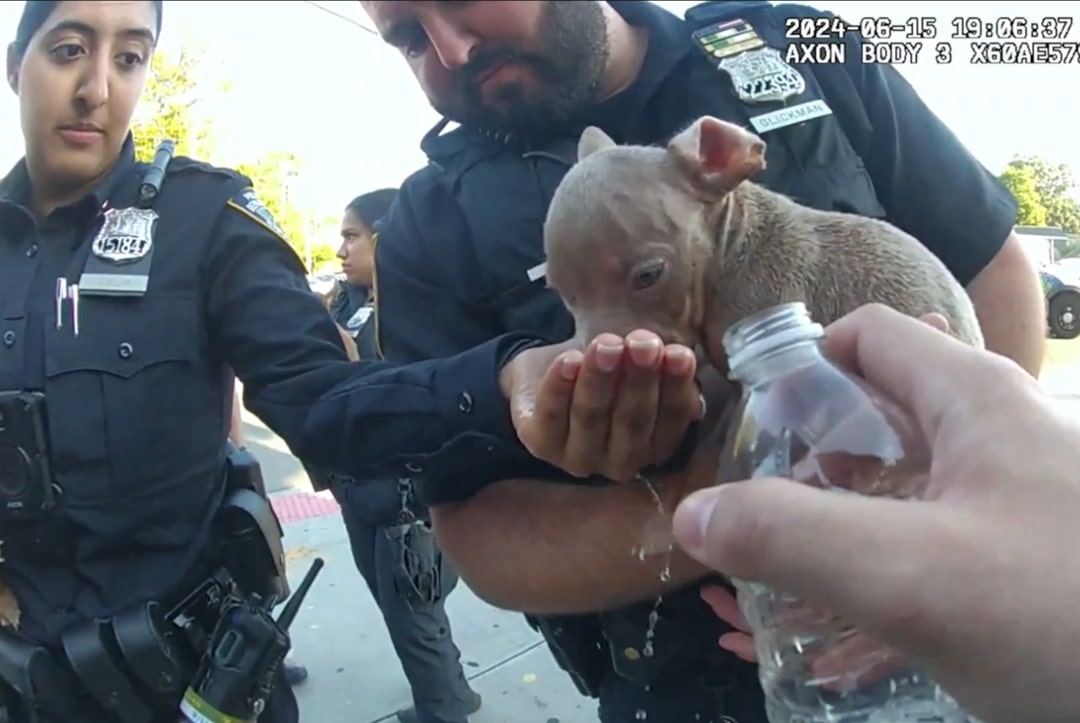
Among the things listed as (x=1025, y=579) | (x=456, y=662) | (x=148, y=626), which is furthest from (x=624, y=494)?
(x=456, y=662)

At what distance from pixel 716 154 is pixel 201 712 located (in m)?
0.59

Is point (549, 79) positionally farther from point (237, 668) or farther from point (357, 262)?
point (237, 668)

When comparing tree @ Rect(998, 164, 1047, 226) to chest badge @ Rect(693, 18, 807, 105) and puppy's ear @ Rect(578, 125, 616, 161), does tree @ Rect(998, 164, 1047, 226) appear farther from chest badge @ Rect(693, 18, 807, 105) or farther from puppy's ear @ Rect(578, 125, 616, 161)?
puppy's ear @ Rect(578, 125, 616, 161)

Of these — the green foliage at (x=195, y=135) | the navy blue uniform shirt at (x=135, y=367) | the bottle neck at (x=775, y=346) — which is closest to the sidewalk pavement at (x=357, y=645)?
the navy blue uniform shirt at (x=135, y=367)

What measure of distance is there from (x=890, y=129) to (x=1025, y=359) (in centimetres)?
18

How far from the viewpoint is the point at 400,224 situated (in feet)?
1.92

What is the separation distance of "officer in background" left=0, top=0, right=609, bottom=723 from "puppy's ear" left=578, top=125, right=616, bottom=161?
0.28 m

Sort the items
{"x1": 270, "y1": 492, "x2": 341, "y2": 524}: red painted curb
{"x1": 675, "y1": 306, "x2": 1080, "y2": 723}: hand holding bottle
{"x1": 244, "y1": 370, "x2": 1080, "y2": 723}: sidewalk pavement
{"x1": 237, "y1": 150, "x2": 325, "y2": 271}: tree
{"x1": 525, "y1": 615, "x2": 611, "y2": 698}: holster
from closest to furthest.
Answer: {"x1": 675, "y1": 306, "x2": 1080, "y2": 723}: hand holding bottle < {"x1": 525, "y1": 615, "x2": 611, "y2": 698}: holster < {"x1": 237, "y1": 150, "x2": 325, "y2": 271}: tree < {"x1": 244, "y1": 370, "x2": 1080, "y2": 723}: sidewalk pavement < {"x1": 270, "y1": 492, "x2": 341, "y2": 524}: red painted curb

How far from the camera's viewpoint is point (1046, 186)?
638 mm

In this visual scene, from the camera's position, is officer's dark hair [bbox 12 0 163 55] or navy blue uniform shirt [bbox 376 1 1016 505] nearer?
navy blue uniform shirt [bbox 376 1 1016 505]

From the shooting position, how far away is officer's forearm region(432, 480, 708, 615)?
0.50 m

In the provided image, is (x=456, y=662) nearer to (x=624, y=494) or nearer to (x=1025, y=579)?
(x=624, y=494)

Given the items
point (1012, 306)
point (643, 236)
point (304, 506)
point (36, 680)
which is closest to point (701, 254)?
point (643, 236)

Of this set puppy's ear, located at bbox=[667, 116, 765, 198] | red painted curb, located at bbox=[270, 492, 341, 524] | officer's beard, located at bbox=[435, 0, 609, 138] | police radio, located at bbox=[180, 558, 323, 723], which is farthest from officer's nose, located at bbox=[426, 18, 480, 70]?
red painted curb, located at bbox=[270, 492, 341, 524]
